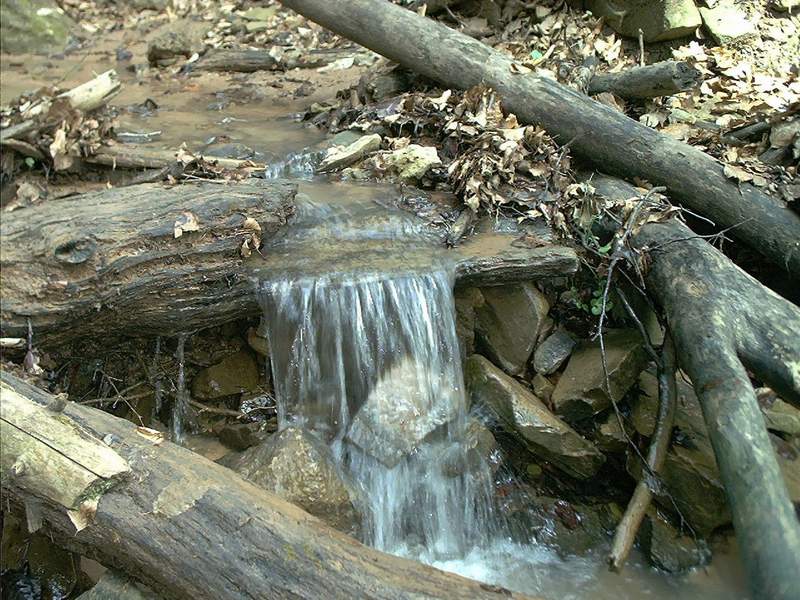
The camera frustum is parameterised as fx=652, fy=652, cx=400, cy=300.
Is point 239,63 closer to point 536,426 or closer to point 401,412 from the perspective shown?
point 401,412

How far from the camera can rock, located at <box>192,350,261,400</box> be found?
4387mm

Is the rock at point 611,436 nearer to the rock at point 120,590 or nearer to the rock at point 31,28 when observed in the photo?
the rock at point 120,590

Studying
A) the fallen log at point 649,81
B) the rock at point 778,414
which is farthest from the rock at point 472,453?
the fallen log at point 649,81

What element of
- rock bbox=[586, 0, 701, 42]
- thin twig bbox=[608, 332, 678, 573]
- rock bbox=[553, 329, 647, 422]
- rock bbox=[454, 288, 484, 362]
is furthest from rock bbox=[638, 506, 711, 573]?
rock bbox=[586, 0, 701, 42]

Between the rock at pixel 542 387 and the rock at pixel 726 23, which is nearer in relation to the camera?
the rock at pixel 542 387

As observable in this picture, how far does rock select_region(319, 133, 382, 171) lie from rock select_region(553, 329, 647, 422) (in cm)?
247

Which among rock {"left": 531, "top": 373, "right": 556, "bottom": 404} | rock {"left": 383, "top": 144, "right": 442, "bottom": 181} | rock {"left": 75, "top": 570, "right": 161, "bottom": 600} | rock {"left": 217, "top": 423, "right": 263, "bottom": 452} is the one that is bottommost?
rock {"left": 217, "top": 423, "right": 263, "bottom": 452}

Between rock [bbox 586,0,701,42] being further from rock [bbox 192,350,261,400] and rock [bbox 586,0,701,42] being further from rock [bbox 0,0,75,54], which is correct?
rock [bbox 0,0,75,54]

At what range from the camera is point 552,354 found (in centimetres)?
446

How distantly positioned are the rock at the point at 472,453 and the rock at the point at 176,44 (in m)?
6.91

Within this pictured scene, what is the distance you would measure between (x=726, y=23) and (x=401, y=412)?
5.28 metres

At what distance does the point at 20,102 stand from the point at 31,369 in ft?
8.69

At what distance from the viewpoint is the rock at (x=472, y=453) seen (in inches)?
166

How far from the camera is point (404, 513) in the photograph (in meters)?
4.14
